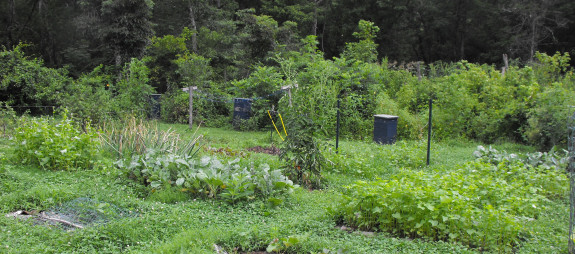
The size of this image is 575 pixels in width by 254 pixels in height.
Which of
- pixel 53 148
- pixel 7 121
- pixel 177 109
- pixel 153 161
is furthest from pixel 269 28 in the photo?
pixel 153 161

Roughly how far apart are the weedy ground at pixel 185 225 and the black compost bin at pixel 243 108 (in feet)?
22.8

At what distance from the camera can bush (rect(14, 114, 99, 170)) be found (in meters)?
6.00

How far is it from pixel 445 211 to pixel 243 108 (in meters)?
9.63

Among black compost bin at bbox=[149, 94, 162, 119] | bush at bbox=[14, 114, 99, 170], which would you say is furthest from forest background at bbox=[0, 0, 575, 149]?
bush at bbox=[14, 114, 99, 170]

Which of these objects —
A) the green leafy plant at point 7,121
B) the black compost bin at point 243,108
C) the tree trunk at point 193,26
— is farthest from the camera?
the tree trunk at point 193,26

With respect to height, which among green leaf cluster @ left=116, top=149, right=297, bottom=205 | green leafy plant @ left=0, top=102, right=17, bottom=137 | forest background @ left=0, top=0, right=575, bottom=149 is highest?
forest background @ left=0, top=0, right=575, bottom=149

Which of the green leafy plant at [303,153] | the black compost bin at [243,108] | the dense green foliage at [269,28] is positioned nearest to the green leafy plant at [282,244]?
the green leafy plant at [303,153]

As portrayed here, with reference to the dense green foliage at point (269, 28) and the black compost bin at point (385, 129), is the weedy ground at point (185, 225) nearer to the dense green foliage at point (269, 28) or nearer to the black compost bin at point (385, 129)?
the black compost bin at point (385, 129)

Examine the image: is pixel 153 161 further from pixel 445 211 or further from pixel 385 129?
pixel 385 129

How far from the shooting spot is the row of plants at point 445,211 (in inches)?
151

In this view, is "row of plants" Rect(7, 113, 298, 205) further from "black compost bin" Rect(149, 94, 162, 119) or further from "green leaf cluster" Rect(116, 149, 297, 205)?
"black compost bin" Rect(149, 94, 162, 119)

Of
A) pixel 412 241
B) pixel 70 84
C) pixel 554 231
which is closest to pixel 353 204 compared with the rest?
pixel 412 241

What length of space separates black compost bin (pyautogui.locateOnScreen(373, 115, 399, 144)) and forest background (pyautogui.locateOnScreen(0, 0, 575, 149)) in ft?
2.67

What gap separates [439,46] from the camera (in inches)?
1196
